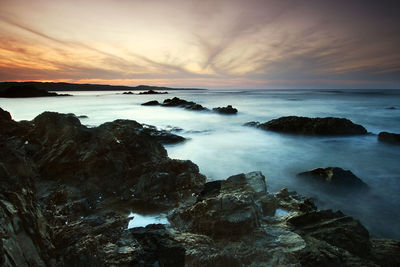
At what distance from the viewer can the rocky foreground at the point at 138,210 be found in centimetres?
247

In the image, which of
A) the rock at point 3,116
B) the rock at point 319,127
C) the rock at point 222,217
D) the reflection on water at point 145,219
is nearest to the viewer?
the rock at point 222,217

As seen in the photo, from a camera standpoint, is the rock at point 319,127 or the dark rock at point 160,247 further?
the rock at point 319,127

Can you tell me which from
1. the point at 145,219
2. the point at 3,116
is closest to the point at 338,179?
the point at 145,219

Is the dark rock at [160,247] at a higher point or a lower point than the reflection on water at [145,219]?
higher

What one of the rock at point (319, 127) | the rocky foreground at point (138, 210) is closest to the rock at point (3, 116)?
the rocky foreground at point (138, 210)

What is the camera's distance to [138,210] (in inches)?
169

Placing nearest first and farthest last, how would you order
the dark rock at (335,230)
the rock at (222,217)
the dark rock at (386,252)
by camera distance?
the dark rock at (386,252)
the dark rock at (335,230)
the rock at (222,217)

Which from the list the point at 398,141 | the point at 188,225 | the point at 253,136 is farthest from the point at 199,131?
the point at 188,225

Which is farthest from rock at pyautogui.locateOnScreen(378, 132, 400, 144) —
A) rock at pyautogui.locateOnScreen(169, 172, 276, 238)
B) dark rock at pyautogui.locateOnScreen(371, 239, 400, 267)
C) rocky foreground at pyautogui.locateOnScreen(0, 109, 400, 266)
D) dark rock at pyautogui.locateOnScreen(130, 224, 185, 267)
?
dark rock at pyautogui.locateOnScreen(130, 224, 185, 267)

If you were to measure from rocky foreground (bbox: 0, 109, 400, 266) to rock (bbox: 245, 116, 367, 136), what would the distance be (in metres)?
9.65

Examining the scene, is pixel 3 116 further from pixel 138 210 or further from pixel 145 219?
pixel 145 219

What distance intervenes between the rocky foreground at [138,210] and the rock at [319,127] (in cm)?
965

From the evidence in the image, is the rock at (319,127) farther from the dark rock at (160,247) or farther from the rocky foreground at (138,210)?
the dark rock at (160,247)

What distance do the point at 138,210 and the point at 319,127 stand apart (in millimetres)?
12228
